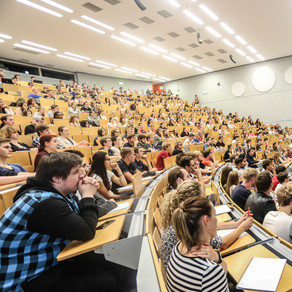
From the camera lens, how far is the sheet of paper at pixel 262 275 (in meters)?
1.03

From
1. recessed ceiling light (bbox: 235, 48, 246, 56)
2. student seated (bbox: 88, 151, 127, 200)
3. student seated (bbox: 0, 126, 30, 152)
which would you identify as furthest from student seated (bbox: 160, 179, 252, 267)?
recessed ceiling light (bbox: 235, 48, 246, 56)

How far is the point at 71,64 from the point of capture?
11117mm

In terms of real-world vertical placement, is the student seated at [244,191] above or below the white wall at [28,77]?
below

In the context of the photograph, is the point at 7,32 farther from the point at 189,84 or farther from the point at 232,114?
the point at 232,114

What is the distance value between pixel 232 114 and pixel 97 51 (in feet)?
34.2

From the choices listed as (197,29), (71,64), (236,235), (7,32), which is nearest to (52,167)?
(236,235)

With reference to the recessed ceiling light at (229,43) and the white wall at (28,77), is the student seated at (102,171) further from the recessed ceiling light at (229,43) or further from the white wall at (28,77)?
the white wall at (28,77)

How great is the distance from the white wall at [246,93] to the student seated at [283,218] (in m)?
14.3

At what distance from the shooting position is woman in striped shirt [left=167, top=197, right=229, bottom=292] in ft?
3.09

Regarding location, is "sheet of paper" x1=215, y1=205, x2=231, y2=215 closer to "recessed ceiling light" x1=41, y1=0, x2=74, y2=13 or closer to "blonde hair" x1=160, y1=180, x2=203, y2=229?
"blonde hair" x1=160, y1=180, x2=203, y2=229

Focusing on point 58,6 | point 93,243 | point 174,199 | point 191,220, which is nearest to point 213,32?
point 58,6

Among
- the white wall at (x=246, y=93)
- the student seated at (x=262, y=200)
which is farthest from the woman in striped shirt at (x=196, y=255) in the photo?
the white wall at (x=246, y=93)

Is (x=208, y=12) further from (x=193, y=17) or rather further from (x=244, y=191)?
(x=244, y=191)

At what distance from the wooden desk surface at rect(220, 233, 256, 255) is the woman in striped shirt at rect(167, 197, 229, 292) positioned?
0.98ft
